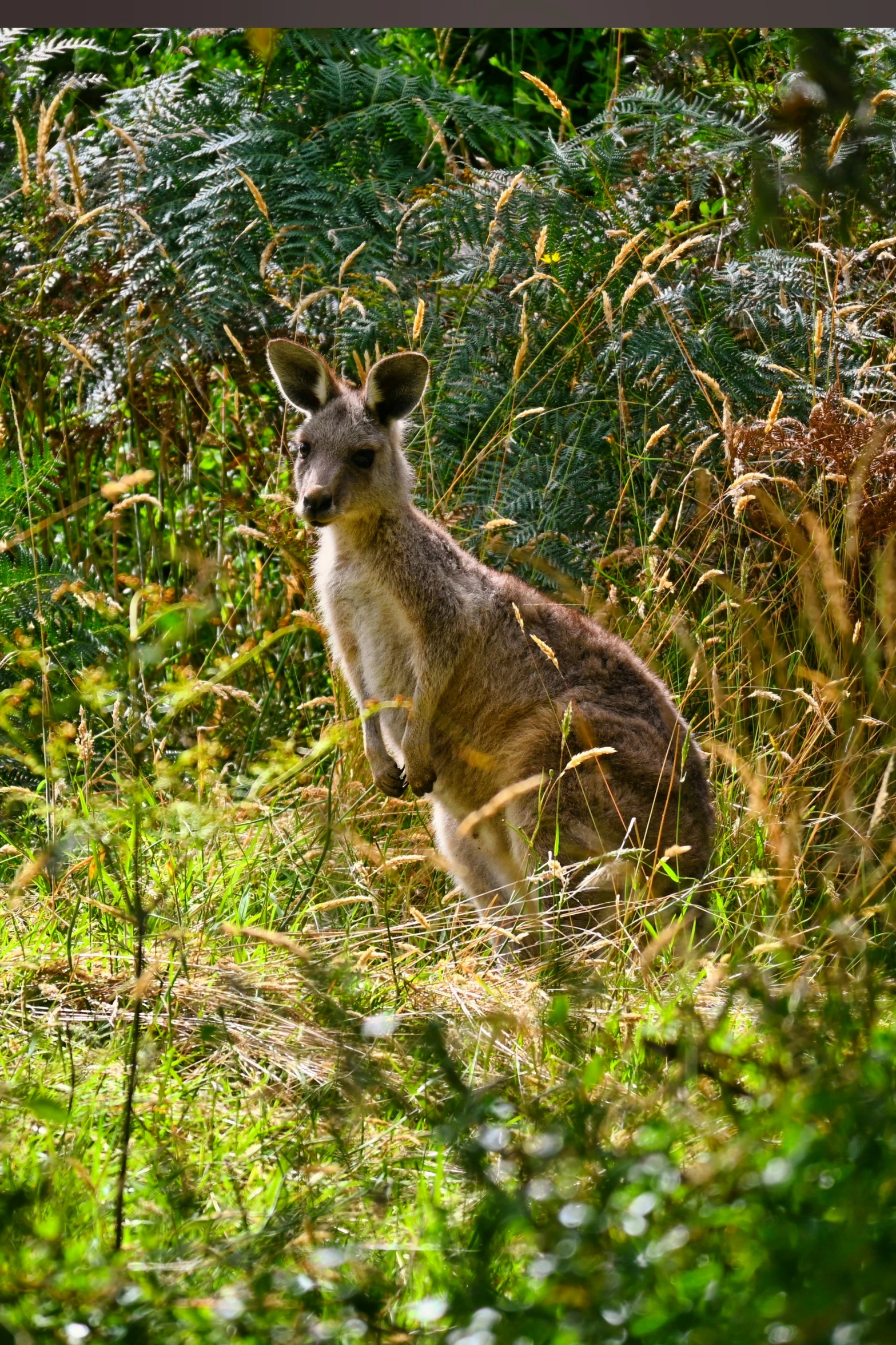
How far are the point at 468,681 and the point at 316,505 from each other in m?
0.77

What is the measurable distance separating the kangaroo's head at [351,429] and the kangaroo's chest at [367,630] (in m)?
0.21

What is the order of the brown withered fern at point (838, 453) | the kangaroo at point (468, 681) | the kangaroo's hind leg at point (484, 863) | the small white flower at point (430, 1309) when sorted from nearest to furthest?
the small white flower at point (430, 1309)
the kangaroo at point (468, 681)
the kangaroo's hind leg at point (484, 863)
the brown withered fern at point (838, 453)

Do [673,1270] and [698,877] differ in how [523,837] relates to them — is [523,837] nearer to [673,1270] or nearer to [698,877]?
[698,877]

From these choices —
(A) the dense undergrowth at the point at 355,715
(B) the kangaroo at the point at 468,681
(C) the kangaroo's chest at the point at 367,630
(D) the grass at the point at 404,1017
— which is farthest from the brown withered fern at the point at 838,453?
(C) the kangaroo's chest at the point at 367,630

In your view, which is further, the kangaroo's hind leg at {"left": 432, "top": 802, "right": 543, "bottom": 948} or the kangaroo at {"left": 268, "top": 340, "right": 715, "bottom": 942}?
the kangaroo's hind leg at {"left": 432, "top": 802, "right": 543, "bottom": 948}

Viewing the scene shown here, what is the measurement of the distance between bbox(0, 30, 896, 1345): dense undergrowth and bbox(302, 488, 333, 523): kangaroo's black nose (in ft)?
1.19

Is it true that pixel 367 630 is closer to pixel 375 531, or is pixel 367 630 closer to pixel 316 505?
Answer: pixel 375 531

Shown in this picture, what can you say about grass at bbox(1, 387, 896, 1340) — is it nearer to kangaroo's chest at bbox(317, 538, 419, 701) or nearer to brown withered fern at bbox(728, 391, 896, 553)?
brown withered fern at bbox(728, 391, 896, 553)

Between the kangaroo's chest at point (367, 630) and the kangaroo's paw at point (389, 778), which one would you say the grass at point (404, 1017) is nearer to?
the kangaroo's paw at point (389, 778)

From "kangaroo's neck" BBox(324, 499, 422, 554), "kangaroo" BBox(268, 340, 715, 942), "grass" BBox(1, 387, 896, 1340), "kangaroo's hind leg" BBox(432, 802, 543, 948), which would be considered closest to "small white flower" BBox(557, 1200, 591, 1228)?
"grass" BBox(1, 387, 896, 1340)

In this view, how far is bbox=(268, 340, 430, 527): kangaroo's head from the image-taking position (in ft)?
13.7

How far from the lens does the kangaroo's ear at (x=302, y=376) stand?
430cm

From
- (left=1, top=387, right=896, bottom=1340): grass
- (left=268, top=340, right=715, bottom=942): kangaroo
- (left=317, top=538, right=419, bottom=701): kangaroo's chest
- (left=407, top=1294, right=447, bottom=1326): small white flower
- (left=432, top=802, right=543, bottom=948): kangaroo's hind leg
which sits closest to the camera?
(left=407, top=1294, right=447, bottom=1326): small white flower

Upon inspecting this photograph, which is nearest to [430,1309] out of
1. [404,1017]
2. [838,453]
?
[404,1017]
